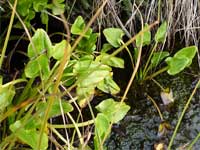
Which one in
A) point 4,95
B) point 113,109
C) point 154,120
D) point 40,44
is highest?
point 40,44

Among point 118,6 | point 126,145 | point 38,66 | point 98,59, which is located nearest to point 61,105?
point 38,66

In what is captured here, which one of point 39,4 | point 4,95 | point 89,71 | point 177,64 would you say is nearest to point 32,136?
point 4,95

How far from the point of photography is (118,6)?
6.38 feet

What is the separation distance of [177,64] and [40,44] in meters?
0.52

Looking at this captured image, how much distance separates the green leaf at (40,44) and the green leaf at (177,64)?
494 mm

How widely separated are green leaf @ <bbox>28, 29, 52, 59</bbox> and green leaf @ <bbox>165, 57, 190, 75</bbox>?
1.62 ft

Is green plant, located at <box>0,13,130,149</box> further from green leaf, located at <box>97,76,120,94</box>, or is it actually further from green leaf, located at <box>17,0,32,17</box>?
green leaf, located at <box>17,0,32,17</box>

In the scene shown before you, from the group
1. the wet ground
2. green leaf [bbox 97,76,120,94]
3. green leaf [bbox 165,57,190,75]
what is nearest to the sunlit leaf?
the wet ground

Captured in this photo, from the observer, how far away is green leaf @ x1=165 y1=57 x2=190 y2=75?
1.67 m

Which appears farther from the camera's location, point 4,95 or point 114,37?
point 114,37

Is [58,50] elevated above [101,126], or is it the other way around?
[58,50]

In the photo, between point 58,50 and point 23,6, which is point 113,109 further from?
point 23,6

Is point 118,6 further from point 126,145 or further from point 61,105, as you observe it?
point 61,105

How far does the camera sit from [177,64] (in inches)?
67.3
